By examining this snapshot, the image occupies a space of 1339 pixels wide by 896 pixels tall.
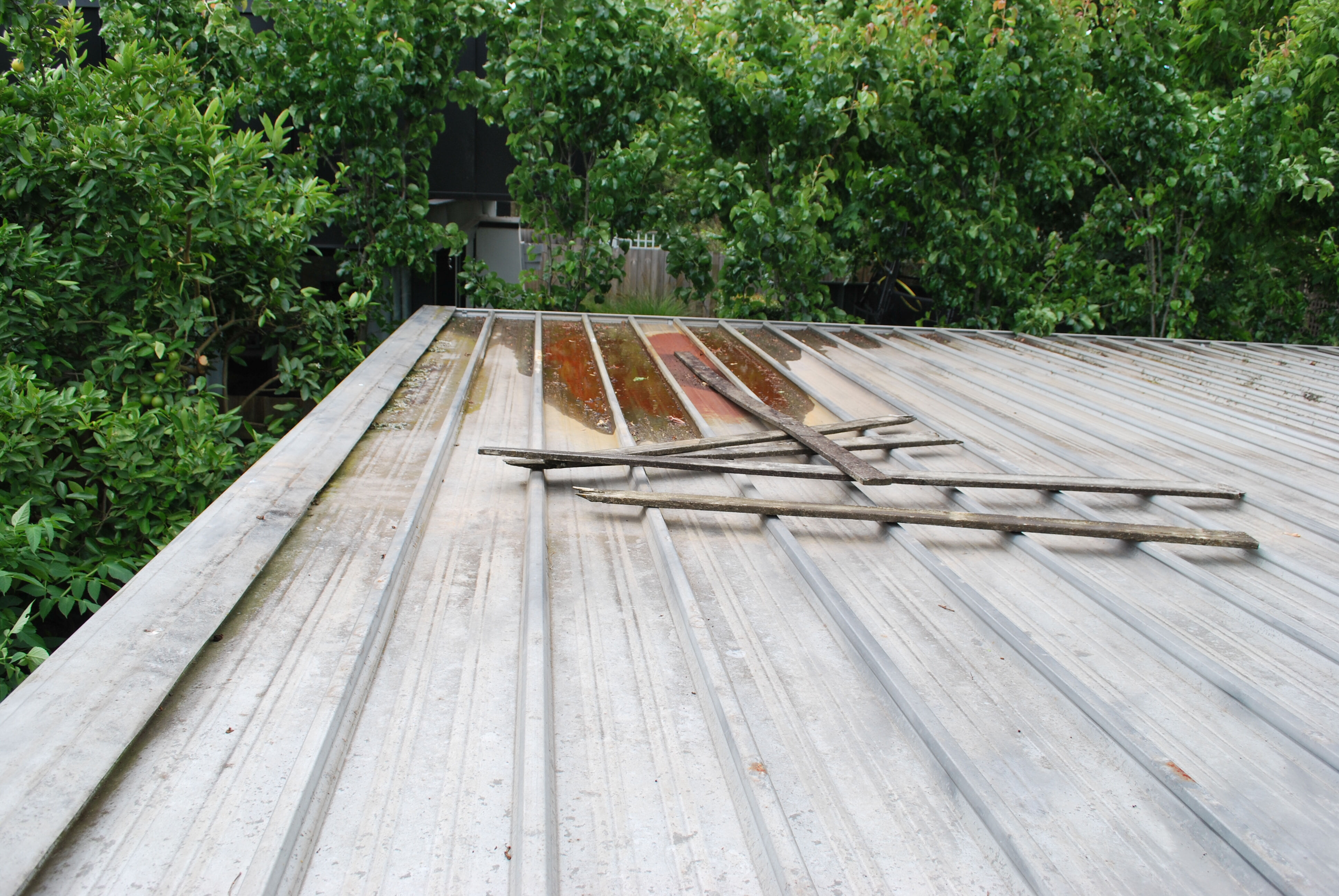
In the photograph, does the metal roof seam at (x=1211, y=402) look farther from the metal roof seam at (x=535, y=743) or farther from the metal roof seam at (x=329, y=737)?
the metal roof seam at (x=329, y=737)

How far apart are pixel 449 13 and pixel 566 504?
493cm

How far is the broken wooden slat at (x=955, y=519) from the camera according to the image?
2.09m

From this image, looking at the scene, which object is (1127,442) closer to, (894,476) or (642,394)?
(894,476)

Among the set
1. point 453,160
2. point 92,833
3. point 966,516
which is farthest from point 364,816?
point 453,160

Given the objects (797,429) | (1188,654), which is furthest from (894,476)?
(1188,654)

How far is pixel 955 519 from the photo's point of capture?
83.3 inches

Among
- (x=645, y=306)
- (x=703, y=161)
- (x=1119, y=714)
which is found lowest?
(x=1119, y=714)

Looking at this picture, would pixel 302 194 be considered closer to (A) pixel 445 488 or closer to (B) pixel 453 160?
(A) pixel 445 488

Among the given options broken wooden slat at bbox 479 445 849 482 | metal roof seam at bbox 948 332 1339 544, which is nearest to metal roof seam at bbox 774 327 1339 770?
broken wooden slat at bbox 479 445 849 482

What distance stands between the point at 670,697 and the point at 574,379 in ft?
7.64

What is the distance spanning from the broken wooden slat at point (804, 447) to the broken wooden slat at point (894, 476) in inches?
4.3

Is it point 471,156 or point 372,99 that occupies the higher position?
point 372,99

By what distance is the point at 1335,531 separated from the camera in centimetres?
229

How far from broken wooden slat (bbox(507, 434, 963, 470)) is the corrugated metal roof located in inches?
7.3
